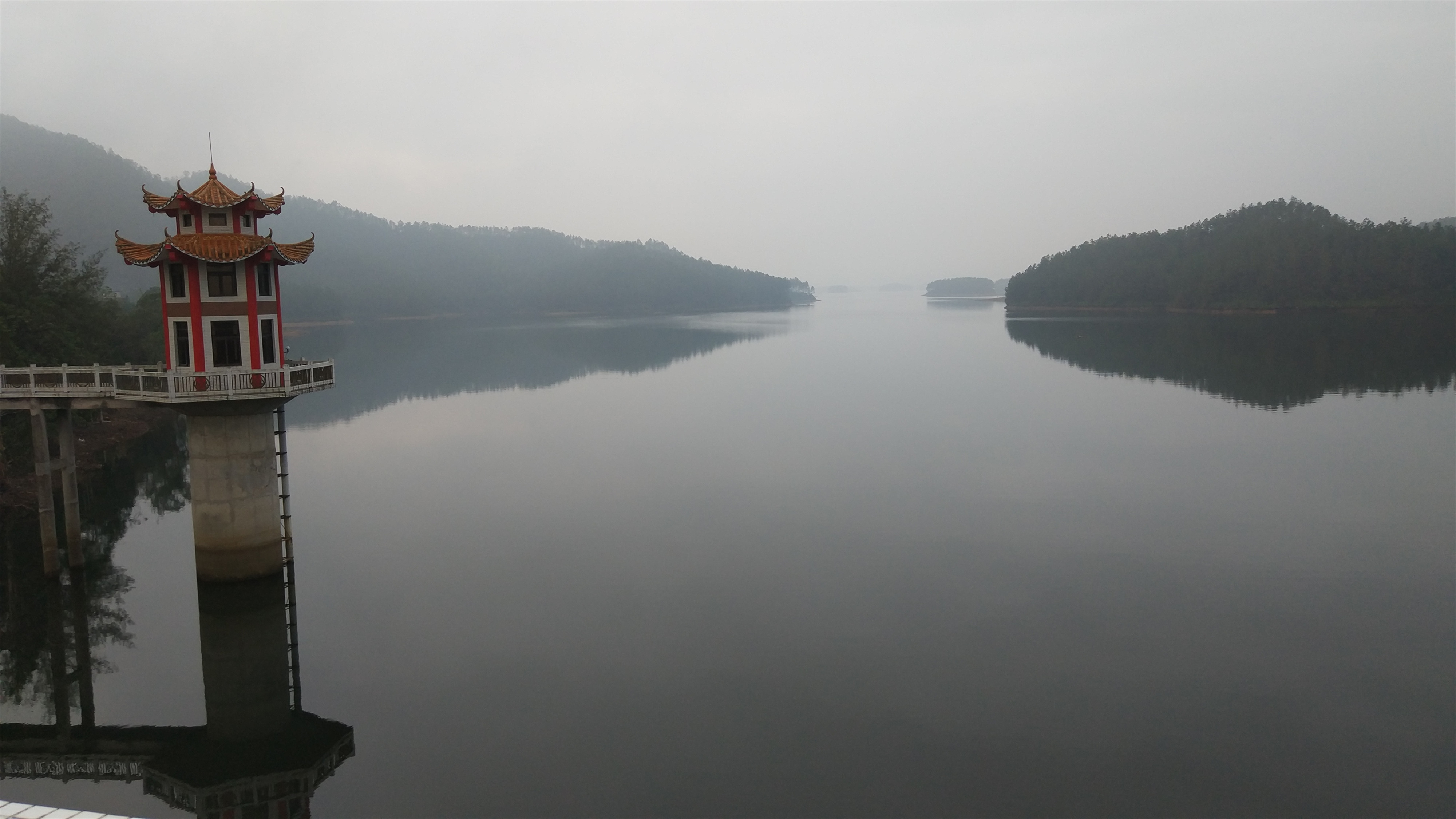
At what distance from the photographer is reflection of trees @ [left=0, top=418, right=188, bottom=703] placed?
18.1 meters

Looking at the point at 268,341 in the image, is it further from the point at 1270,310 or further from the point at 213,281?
the point at 1270,310

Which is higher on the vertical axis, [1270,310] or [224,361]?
[1270,310]

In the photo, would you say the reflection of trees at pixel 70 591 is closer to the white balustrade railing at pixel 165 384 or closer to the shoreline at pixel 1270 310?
the white balustrade railing at pixel 165 384

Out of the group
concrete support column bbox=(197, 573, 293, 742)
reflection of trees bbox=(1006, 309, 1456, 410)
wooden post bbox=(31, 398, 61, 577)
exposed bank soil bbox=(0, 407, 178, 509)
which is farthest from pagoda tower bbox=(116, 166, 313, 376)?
reflection of trees bbox=(1006, 309, 1456, 410)

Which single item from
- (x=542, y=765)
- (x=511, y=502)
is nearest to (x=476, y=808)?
(x=542, y=765)

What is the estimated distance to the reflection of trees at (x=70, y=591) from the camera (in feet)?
59.5

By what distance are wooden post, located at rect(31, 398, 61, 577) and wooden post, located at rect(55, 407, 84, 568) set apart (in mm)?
320

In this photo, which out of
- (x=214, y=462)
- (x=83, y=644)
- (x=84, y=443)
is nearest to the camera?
(x=83, y=644)

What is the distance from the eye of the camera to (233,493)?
20312 millimetres

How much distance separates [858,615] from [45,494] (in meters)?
19.1

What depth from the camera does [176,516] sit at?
29.1 metres

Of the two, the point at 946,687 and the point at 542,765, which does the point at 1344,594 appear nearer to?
the point at 946,687

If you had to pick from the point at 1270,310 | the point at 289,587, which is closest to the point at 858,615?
the point at 289,587

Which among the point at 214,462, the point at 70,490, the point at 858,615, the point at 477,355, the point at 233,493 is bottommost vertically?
the point at 858,615
